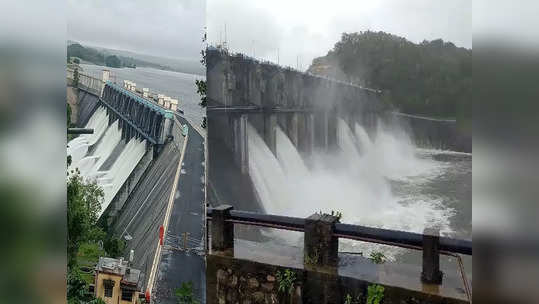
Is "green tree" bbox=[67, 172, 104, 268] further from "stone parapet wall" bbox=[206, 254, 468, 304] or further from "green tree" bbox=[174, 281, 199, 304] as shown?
"stone parapet wall" bbox=[206, 254, 468, 304]

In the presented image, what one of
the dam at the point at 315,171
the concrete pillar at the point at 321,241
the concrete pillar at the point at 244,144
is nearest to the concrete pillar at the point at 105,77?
the dam at the point at 315,171

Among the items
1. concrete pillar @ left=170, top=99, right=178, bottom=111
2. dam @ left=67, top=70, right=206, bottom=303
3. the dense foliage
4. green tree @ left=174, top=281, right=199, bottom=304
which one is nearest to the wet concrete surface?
green tree @ left=174, top=281, right=199, bottom=304

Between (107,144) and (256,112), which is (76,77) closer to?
(107,144)

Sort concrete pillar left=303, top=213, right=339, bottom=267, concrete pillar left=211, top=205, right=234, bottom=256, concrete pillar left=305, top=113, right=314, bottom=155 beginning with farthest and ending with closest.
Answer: concrete pillar left=211, top=205, right=234, bottom=256 < concrete pillar left=305, top=113, right=314, bottom=155 < concrete pillar left=303, top=213, right=339, bottom=267

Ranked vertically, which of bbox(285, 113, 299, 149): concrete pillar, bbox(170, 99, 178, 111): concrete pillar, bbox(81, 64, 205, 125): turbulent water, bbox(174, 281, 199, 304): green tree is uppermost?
bbox(81, 64, 205, 125): turbulent water

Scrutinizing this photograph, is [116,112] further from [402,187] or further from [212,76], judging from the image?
[402,187]

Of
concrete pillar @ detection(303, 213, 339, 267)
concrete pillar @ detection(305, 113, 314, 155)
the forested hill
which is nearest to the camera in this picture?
the forested hill
